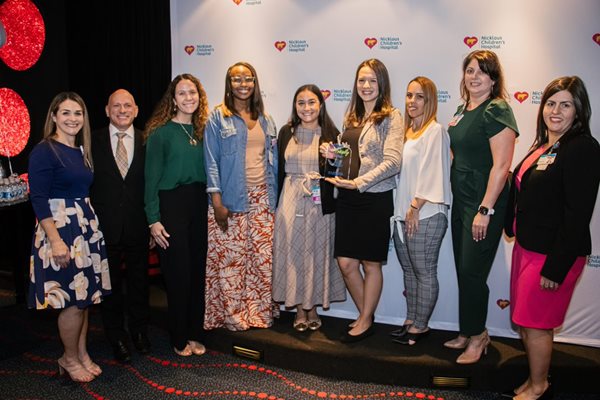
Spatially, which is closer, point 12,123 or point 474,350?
point 474,350

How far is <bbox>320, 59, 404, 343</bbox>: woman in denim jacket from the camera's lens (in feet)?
10.1

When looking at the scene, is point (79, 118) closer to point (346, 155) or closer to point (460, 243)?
point (346, 155)

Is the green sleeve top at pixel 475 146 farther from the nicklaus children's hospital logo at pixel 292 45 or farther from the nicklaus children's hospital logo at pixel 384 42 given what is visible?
the nicklaus children's hospital logo at pixel 292 45

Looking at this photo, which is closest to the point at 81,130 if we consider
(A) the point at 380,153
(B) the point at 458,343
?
Result: (A) the point at 380,153

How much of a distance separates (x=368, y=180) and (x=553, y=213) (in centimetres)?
103

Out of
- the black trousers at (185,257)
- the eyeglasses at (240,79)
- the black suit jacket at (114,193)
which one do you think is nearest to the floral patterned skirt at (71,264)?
the black suit jacket at (114,193)

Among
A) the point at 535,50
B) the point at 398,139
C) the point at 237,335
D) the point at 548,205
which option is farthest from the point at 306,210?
the point at 535,50

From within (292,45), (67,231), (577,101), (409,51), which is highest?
(292,45)

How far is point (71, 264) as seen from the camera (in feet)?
9.41

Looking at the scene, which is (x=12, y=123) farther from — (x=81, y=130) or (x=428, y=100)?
(x=428, y=100)

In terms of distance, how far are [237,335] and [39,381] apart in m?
1.25

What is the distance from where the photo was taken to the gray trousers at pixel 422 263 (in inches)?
118

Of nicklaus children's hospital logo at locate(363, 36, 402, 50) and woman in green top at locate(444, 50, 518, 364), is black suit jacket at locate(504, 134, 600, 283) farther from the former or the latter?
nicklaus children's hospital logo at locate(363, 36, 402, 50)

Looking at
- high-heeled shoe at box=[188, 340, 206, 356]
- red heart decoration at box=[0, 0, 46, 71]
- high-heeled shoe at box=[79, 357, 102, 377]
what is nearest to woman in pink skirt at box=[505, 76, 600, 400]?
high-heeled shoe at box=[188, 340, 206, 356]
